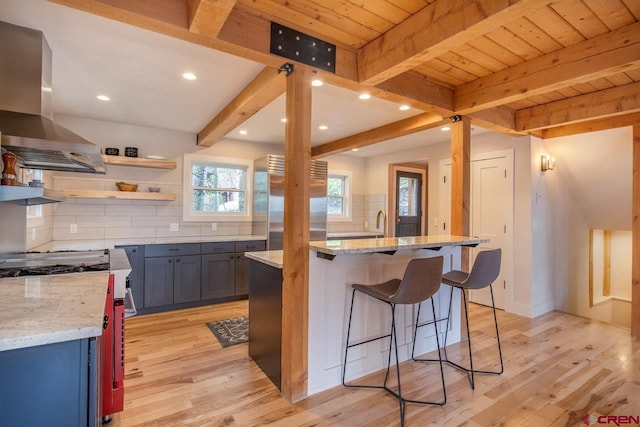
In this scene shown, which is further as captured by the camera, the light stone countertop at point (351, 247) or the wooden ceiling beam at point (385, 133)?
the wooden ceiling beam at point (385, 133)

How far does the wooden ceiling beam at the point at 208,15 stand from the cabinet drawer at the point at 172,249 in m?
2.81

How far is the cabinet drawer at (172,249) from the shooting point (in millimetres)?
3756

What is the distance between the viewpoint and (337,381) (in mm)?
2322

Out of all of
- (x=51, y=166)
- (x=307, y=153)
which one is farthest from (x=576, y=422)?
(x=51, y=166)

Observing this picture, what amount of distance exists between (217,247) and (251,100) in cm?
214

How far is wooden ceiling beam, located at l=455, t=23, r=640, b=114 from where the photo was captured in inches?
79.5

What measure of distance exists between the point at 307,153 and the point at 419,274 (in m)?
1.07

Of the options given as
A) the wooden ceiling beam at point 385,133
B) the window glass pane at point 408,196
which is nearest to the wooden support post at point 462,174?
the wooden ceiling beam at point 385,133

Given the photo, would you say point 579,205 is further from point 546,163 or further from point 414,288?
point 414,288

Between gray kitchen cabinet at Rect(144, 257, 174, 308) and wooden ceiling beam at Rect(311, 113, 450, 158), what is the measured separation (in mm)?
2819

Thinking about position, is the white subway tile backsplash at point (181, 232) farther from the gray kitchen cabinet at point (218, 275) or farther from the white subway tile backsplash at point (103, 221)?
the gray kitchen cabinet at point (218, 275)

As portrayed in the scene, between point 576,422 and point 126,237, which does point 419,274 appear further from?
point 126,237

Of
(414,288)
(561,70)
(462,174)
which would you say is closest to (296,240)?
(414,288)

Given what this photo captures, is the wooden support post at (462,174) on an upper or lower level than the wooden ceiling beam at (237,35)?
lower
